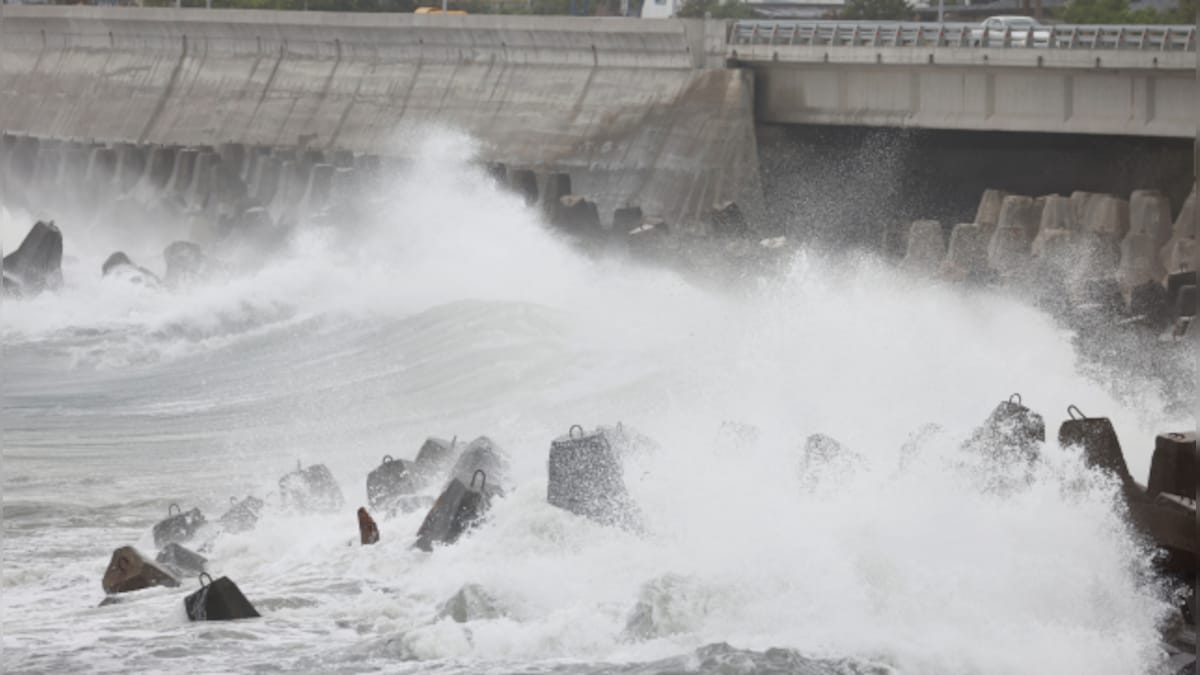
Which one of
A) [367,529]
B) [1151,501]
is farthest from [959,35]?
[1151,501]

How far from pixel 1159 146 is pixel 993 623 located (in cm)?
1711

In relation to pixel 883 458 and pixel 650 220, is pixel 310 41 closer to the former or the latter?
pixel 650 220

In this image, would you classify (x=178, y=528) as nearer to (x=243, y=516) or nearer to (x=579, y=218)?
(x=243, y=516)

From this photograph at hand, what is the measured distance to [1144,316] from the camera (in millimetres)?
22344

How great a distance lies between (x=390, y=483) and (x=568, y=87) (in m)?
19.7

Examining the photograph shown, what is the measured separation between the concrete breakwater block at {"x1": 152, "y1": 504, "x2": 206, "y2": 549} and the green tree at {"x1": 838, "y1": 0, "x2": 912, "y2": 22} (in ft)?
99.8

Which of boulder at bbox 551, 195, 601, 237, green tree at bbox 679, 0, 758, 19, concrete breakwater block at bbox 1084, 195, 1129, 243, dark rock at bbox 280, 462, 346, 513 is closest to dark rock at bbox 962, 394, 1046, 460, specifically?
dark rock at bbox 280, 462, 346, 513

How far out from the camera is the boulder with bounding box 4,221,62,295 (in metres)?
31.8

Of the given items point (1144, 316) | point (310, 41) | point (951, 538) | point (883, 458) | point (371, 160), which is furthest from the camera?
point (310, 41)

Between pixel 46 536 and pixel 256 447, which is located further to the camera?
pixel 256 447

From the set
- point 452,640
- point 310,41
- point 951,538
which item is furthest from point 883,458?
point 310,41

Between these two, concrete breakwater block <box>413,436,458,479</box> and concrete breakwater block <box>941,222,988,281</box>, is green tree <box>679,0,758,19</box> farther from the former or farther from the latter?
concrete breakwater block <box>413,436,458,479</box>

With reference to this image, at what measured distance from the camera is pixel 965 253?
2623 cm

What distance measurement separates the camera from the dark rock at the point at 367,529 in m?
14.7
